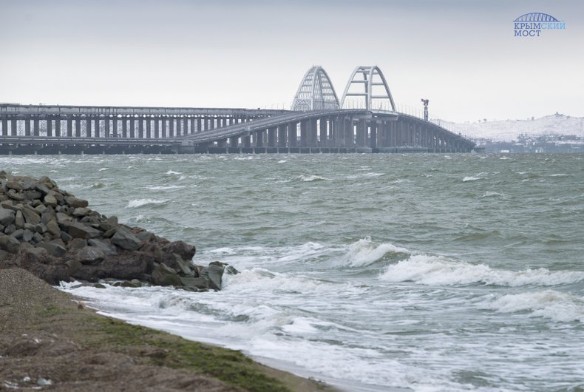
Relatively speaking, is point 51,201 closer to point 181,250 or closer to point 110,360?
point 181,250

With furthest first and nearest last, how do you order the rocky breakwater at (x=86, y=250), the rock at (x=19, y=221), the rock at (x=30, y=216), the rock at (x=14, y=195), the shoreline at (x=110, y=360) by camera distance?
the rock at (x=14, y=195), the rock at (x=30, y=216), the rock at (x=19, y=221), the rocky breakwater at (x=86, y=250), the shoreline at (x=110, y=360)

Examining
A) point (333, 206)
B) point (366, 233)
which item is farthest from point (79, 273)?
point (333, 206)

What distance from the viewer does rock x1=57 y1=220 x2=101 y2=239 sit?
23.6m

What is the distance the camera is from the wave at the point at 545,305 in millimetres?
18516

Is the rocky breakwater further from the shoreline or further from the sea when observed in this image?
the shoreline

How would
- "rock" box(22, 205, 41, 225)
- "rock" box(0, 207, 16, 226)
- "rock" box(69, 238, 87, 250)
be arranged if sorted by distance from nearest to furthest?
"rock" box(69, 238, 87, 250), "rock" box(0, 207, 16, 226), "rock" box(22, 205, 41, 225)

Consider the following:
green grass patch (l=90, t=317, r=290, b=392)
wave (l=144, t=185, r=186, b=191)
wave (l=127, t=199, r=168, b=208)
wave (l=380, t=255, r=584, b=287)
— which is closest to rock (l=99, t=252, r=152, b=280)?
wave (l=380, t=255, r=584, b=287)

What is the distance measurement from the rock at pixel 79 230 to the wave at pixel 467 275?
5587 millimetres

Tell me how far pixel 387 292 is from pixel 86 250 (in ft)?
17.3

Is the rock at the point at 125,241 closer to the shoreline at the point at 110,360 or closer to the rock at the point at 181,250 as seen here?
the rock at the point at 181,250

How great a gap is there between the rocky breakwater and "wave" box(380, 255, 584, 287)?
11.7 feet

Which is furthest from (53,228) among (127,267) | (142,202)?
(142,202)

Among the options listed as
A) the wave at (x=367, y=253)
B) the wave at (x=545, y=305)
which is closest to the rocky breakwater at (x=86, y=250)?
the wave at (x=367, y=253)

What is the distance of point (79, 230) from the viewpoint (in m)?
23.6
